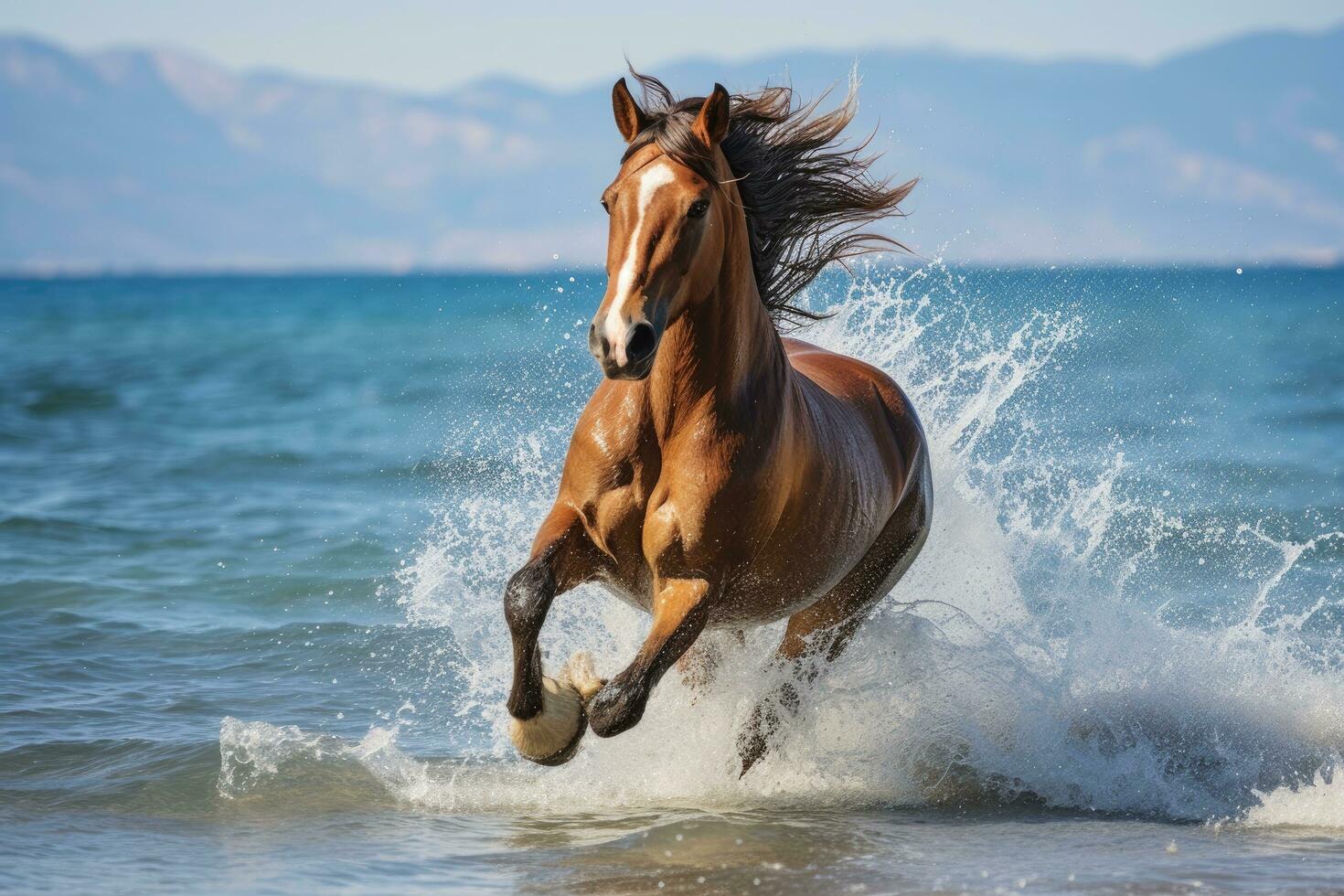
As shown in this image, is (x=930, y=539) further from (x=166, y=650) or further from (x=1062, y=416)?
(x=1062, y=416)

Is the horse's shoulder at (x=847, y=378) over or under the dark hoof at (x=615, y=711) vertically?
over

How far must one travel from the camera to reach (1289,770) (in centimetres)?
561

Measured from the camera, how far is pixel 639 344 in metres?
3.69

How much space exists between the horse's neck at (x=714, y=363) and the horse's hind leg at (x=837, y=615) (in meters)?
1.34

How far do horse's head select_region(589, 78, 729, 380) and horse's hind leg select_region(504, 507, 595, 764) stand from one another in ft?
2.34

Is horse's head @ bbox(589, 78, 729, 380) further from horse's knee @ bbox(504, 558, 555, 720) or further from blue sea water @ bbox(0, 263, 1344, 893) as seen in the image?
blue sea water @ bbox(0, 263, 1344, 893)

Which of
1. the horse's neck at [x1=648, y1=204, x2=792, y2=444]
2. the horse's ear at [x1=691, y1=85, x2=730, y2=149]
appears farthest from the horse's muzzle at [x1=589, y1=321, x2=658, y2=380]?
the horse's ear at [x1=691, y1=85, x2=730, y2=149]

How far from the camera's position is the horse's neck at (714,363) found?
429 centimetres

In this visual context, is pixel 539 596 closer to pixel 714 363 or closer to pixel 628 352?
pixel 714 363

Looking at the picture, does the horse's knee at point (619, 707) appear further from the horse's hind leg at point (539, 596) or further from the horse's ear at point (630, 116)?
the horse's ear at point (630, 116)

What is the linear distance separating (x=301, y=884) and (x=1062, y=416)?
481 inches

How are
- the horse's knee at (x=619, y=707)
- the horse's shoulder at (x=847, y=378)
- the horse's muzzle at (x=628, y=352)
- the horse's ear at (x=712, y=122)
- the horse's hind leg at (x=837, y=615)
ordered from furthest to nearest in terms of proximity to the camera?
the horse's shoulder at (x=847, y=378) → the horse's hind leg at (x=837, y=615) → the horse's knee at (x=619, y=707) → the horse's ear at (x=712, y=122) → the horse's muzzle at (x=628, y=352)

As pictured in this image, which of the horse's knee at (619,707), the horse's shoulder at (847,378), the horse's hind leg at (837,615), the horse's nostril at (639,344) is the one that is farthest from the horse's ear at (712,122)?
the horse's hind leg at (837,615)

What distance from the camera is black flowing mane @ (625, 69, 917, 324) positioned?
176 inches
